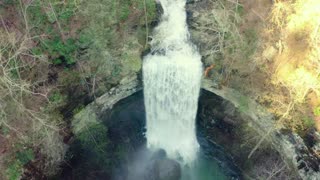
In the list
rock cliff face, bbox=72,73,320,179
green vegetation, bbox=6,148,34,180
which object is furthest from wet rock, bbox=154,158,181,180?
green vegetation, bbox=6,148,34,180

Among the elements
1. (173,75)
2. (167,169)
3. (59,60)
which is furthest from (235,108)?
(59,60)

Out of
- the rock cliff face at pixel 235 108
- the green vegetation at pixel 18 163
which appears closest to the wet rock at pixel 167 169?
the rock cliff face at pixel 235 108

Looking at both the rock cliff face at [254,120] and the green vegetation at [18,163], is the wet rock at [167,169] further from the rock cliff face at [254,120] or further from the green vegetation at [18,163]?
the green vegetation at [18,163]

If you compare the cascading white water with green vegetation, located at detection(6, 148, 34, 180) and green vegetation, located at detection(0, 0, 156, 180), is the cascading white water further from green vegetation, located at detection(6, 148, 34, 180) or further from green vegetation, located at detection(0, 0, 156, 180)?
green vegetation, located at detection(6, 148, 34, 180)

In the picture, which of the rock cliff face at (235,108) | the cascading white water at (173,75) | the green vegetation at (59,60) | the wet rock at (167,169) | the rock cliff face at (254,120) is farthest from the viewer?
the wet rock at (167,169)

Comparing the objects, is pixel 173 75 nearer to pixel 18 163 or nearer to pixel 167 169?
pixel 167 169

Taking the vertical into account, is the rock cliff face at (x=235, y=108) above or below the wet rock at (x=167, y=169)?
above

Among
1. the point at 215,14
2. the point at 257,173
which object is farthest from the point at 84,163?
the point at 215,14

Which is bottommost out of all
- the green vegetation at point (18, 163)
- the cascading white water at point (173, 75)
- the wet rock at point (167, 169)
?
the wet rock at point (167, 169)

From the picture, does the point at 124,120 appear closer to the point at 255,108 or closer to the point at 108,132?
the point at 108,132
